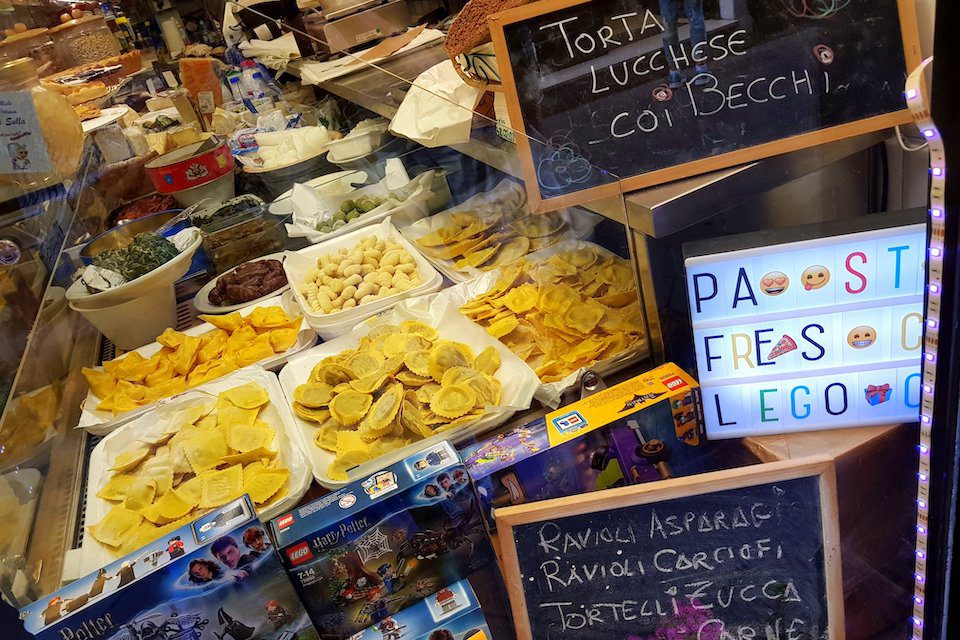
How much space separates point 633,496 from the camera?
1.16 m

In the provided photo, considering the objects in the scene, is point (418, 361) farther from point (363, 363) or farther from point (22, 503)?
point (22, 503)

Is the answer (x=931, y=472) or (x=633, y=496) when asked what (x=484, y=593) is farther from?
(x=931, y=472)

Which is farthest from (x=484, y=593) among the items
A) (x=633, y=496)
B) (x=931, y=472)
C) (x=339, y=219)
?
(x=339, y=219)

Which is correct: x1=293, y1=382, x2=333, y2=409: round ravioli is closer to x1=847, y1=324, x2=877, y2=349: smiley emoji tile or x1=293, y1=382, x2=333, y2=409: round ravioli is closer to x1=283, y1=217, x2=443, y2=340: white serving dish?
x1=283, y1=217, x2=443, y2=340: white serving dish

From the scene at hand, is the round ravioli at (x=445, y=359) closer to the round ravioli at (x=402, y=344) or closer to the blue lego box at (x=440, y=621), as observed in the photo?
the round ravioli at (x=402, y=344)

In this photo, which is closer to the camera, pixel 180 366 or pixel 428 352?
pixel 428 352

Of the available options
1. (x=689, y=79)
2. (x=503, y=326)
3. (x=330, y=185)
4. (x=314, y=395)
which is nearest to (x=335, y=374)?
(x=314, y=395)

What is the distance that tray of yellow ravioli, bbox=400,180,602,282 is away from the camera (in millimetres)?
1511

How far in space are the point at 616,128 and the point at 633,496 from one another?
0.64 m

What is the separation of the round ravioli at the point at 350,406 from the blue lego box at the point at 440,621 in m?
0.36

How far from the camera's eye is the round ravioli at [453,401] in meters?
1.35

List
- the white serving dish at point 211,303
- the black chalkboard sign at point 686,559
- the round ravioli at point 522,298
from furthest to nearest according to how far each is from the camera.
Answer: the white serving dish at point 211,303
the round ravioli at point 522,298
the black chalkboard sign at point 686,559

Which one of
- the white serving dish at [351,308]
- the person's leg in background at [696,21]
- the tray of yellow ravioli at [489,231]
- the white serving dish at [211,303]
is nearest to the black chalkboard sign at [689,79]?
the person's leg in background at [696,21]

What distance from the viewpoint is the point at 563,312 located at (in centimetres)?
153
